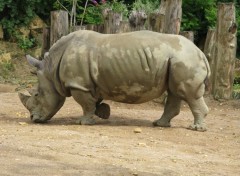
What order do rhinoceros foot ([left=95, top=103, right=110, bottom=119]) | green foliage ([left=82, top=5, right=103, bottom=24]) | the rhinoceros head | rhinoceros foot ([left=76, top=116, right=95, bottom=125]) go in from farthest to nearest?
green foliage ([left=82, top=5, right=103, bottom=24]) → rhinoceros foot ([left=95, top=103, right=110, bottom=119]) → the rhinoceros head → rhinoceros foot ([left=76, top=116, right=95, bottom=125])

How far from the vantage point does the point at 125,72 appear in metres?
8.84

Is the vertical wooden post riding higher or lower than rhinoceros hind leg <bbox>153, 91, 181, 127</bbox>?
higher

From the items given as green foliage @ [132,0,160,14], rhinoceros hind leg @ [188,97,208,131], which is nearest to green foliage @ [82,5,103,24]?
green foliage @ [132,0,160,14]

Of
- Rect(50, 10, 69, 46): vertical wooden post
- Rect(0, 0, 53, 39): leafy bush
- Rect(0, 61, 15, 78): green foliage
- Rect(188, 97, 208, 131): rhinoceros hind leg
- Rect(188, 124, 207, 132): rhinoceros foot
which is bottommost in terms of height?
Rect(0, 61, 15, 78): green foliage

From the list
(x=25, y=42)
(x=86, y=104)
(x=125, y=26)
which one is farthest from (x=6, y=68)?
(x=86, y=104)

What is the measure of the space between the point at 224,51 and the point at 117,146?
17.8ft

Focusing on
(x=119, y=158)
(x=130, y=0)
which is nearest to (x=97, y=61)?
(x=119, y=158)

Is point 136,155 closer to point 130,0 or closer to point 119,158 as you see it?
point 119,158

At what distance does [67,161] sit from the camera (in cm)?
618

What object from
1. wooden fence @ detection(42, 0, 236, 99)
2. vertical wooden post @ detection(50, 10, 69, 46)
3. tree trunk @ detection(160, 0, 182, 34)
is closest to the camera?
tree trunk @ detection(160, 0, 182, 34)

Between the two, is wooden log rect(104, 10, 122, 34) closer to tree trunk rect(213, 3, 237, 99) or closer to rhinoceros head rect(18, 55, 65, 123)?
tree trunk rect(213, 3, 237, 99)

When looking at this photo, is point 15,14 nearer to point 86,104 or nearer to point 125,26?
point 125,26

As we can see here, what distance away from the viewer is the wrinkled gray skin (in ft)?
28.7

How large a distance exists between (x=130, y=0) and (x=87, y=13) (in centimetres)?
189
